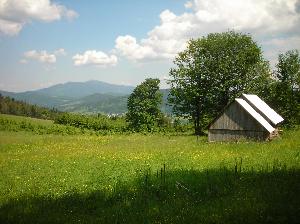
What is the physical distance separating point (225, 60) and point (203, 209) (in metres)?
48.1

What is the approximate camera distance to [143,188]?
701 inches

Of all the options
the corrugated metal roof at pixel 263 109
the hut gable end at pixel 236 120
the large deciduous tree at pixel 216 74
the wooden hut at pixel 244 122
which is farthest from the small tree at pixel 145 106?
the hut gable end at pixel 236 120

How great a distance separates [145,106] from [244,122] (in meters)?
37.5

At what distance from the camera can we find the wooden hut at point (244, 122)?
4034 cm

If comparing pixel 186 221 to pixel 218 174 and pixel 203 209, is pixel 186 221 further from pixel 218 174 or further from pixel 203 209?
pixel 218 174

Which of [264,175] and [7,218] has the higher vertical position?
[264,175]

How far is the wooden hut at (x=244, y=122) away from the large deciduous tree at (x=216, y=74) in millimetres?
13171

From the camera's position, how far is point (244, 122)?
41406 millimetres

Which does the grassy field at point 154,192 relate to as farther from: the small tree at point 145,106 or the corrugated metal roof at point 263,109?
the small tree at point 145,106

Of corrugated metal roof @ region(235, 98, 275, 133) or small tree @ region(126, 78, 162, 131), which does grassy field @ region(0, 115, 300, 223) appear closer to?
corrugated metal roof @ region(235, 98, 275, 133)

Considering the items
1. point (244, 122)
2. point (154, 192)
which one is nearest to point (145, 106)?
point (244, 122)

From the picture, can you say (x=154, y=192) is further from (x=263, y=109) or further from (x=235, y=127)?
(x=263, y=109)

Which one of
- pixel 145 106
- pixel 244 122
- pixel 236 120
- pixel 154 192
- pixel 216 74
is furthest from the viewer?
pixel 145 106

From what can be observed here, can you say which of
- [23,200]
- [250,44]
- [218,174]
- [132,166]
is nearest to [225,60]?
[250,44]
